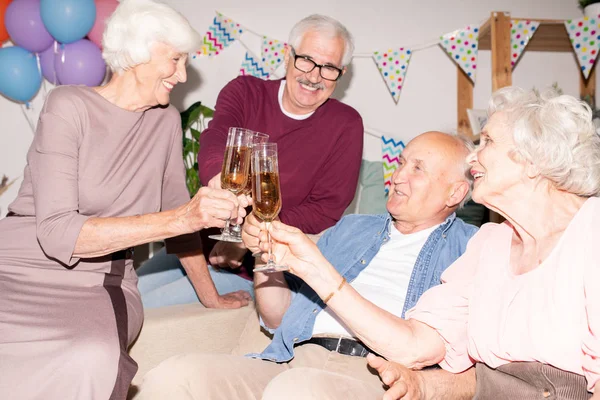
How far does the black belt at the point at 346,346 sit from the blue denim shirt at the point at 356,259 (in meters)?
0.07

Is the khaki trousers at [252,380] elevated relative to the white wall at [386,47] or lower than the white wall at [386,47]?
lower

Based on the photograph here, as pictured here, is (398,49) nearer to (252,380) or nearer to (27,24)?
(27,24)

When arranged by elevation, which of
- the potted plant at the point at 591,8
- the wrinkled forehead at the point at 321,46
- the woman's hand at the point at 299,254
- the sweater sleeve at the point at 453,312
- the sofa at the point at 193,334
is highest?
the potted plant at the point at 591,8

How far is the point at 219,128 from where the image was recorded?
261 centimetres

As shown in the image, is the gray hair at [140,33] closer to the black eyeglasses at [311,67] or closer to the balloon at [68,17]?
the black eyeglasses at [311,67]

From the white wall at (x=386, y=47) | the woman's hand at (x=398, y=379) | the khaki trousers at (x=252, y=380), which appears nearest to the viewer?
the woman's hand at (x=398, y=379)

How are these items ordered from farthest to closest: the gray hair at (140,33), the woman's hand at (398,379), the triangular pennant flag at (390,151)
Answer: the triangular pennant flag at (390,151), the gray hair at (140,33), the woman's hand at (398,379)

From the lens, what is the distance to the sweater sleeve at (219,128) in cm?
238

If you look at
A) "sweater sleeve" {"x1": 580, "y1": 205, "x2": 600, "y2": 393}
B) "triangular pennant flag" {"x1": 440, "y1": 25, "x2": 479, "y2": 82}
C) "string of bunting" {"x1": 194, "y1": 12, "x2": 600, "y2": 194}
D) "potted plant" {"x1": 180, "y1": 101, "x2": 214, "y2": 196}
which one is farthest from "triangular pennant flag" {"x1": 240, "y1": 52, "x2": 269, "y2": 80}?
"sweater sleeve" {"x1": 580, "y1": 205, "x2": 600, "y2": 393}

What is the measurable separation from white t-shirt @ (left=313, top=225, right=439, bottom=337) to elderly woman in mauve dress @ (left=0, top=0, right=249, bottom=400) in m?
0.46

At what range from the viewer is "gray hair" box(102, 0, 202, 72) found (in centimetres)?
216

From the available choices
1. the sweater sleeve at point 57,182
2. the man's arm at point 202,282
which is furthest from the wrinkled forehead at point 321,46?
the sweater sleeve at point 57,182

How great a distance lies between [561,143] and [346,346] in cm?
88

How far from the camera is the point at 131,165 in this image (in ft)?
7.27
